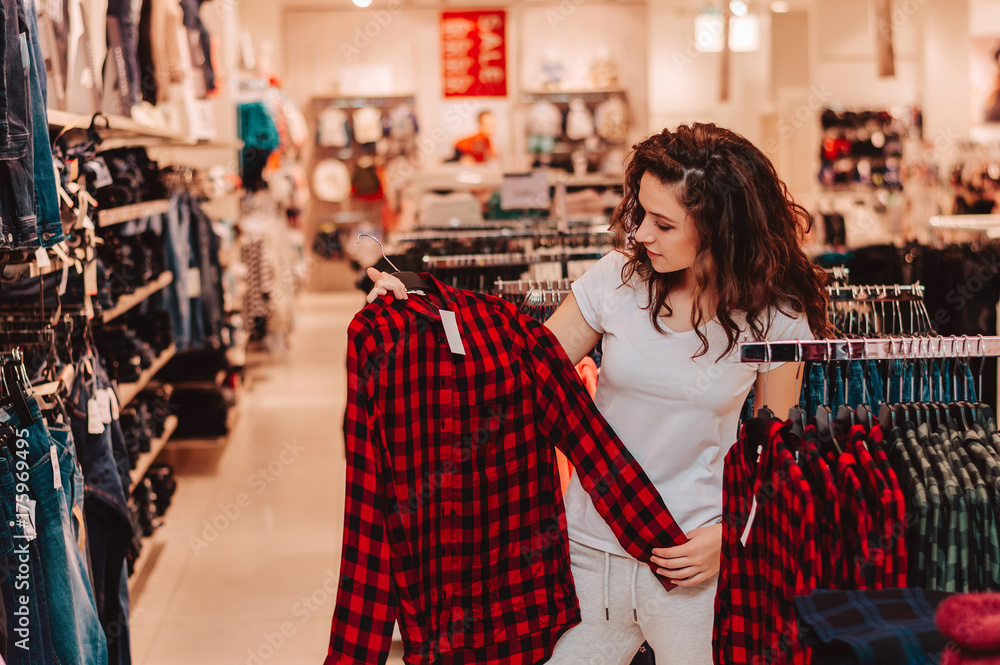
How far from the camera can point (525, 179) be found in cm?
402

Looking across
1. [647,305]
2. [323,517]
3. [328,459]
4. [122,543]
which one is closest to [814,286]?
[647,305]

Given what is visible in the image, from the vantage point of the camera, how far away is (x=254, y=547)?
4.05 m

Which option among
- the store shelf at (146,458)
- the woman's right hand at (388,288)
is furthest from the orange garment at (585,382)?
the store shelf at (146,458)

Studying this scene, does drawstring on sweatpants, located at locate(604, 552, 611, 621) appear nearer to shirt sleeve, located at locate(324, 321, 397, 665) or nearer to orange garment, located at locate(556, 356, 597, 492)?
shirt sleeve, located at locate(324, 321, 397, 665)

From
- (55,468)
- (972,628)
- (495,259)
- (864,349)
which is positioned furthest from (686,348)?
(55,468)

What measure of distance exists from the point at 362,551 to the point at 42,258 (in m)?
1.33

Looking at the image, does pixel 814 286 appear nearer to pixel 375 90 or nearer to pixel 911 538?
pixel 911 538

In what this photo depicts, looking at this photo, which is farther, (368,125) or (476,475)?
(368,125)

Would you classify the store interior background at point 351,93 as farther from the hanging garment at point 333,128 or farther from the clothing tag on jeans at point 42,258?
the clothing tag on jeans at point 42,258

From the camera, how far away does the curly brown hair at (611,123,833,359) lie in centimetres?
161

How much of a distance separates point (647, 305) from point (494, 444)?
0.38m

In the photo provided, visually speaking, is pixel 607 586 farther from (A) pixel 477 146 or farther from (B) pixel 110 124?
(A) pixel 477 146

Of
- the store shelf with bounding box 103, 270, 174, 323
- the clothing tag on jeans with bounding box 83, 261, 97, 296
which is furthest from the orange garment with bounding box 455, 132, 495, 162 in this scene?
the clothing tag on jeans with bounding box 83, 261, 97, 296

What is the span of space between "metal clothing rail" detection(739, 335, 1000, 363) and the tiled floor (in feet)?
6.99
